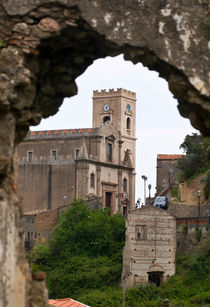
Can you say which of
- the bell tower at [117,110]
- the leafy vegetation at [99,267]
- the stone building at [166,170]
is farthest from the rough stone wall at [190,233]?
the bell tower at [117,110]

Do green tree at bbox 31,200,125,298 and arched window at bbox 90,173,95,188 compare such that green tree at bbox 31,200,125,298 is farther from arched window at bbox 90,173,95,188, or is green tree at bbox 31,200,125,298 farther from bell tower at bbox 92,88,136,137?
bell tower at bbox 92,88,136,137

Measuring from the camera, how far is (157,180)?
204ft

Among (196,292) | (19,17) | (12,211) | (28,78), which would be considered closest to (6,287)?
(12,211)

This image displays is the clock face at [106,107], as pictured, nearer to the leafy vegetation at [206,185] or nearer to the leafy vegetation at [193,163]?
the leafy vegetation at [193,163]

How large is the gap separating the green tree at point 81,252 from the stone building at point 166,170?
539 inches

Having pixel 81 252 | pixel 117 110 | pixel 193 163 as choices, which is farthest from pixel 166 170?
Answer: pixel 81 252

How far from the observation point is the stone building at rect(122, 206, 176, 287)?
40250mm

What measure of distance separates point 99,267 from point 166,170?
859 inches

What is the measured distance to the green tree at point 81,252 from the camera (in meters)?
40.2

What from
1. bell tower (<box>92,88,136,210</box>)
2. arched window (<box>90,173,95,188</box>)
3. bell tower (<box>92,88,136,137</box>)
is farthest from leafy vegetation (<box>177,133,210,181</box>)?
bell tower (<box>92,88,136,137</box>)

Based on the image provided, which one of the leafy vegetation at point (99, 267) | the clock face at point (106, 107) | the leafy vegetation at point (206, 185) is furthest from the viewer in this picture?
the clock face at point (106, 107)

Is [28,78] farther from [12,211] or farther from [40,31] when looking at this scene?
[12,211]

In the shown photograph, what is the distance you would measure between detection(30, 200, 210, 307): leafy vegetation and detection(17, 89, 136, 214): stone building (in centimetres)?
871

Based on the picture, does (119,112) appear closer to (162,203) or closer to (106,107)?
(106,107)
